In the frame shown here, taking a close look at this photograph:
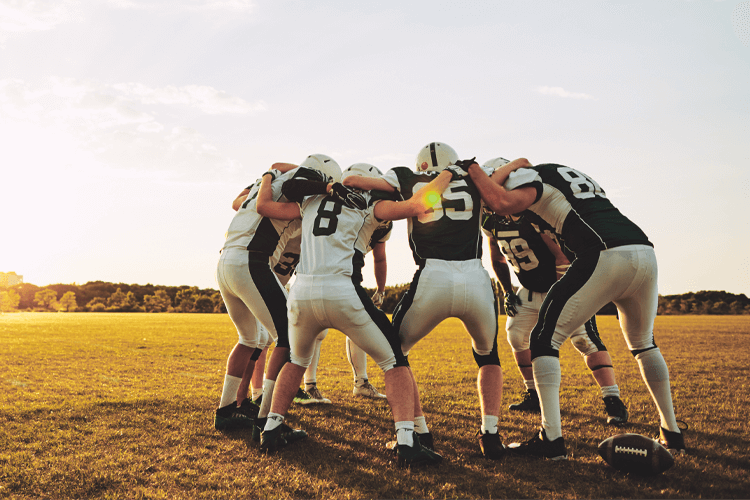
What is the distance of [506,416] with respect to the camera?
20.5 feet

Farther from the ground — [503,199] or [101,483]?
[503,199]

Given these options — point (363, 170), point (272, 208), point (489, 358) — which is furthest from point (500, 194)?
point (272, 208)

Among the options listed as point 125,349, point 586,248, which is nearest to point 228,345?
point 125,349

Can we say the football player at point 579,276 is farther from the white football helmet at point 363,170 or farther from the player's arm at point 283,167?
the player's arm at point 283,167

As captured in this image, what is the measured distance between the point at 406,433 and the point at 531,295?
10.6 feet

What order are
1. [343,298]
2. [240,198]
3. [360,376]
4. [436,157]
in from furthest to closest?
[360,376]
[240,198]
[436,157]
[343,298]

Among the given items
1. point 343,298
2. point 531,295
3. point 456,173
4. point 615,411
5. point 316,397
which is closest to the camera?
point 343,298

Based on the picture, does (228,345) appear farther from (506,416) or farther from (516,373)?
(506,416)

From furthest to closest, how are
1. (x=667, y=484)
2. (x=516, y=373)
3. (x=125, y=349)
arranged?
(x=125, y=349), (x=516, y=373), (x=667, y=484)

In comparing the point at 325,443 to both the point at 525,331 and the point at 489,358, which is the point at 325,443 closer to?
the point at 489,358

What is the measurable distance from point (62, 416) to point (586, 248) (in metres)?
6.52

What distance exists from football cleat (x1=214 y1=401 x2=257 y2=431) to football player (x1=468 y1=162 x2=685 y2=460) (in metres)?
3.01

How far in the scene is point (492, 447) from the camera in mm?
4441

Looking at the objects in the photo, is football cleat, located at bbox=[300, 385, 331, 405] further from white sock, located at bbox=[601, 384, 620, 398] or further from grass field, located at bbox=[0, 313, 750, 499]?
white sock, located at bbox=[601, 384, 620, 398]
